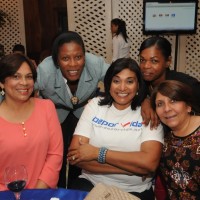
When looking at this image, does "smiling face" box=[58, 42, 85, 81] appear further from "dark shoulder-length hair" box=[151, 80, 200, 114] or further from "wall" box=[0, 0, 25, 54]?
"wall" box=[0, 0, 25, 54]

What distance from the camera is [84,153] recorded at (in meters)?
1.83

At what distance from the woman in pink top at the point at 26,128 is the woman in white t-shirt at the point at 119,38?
365cm

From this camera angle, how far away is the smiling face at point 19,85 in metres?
1.86

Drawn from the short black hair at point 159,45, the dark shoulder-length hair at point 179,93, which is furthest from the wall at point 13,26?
the dark shoulder-length hair at point 179,93

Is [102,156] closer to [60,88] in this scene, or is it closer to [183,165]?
[183,165]

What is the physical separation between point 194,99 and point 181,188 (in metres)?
0.52

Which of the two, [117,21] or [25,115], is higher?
[117,21]

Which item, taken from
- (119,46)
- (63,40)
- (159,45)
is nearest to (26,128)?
(63,40)

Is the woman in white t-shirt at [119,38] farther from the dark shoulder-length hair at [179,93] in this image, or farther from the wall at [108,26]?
the dark shoulder-length hair at [179,93]

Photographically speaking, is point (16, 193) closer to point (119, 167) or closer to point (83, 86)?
point (119, 167)

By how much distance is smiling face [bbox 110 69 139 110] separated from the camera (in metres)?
1.97

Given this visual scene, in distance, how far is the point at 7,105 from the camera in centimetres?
191

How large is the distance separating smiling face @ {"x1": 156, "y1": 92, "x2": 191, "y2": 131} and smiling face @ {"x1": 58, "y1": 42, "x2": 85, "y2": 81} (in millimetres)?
880

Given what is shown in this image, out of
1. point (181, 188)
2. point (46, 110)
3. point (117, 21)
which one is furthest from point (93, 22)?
point (181, 188)
